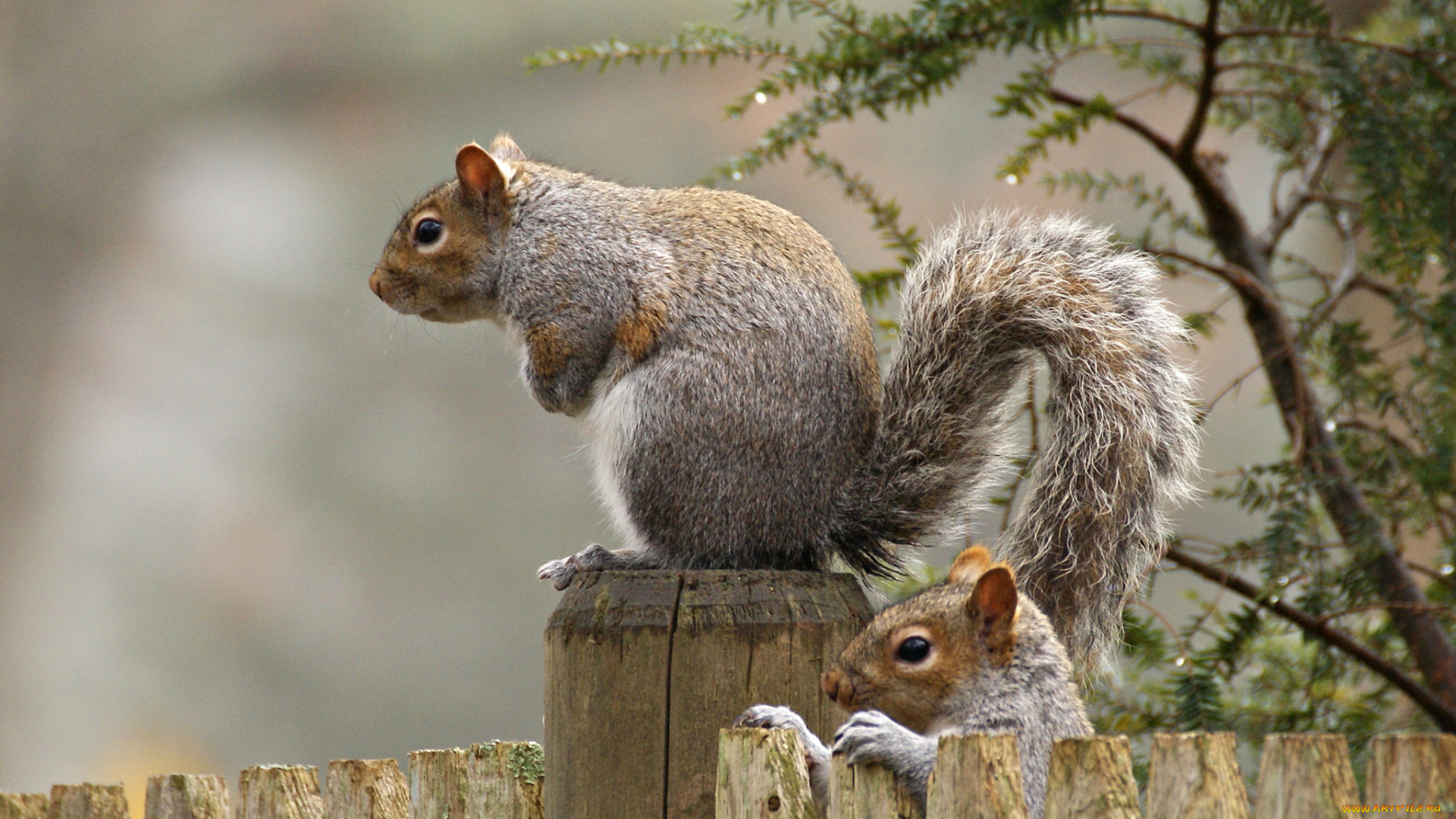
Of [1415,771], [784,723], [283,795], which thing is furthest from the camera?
[283,795]

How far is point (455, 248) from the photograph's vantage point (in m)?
1.28

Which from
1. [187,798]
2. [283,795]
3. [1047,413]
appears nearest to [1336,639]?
[1047,413]

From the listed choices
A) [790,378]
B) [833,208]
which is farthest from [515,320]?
[833,208]

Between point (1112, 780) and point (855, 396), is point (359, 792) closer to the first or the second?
point (855, 396)

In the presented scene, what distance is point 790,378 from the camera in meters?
1.08

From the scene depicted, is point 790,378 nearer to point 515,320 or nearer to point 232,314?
point 515,320

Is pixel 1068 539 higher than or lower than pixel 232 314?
lower

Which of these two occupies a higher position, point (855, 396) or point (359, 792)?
point (855, 396)

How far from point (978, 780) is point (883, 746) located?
107 mm

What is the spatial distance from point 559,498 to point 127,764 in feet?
4.30

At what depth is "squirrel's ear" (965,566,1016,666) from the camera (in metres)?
0.86

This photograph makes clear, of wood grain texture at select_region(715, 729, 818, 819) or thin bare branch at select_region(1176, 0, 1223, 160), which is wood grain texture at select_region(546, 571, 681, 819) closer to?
wood grain texture at select_region(715, 729, 818, 819)

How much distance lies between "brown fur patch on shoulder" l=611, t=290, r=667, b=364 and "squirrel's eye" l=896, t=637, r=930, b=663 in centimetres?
37

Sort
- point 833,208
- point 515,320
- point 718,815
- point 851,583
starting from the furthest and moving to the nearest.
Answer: point 833,208, point 515,320, point 851,583, point 718,815
